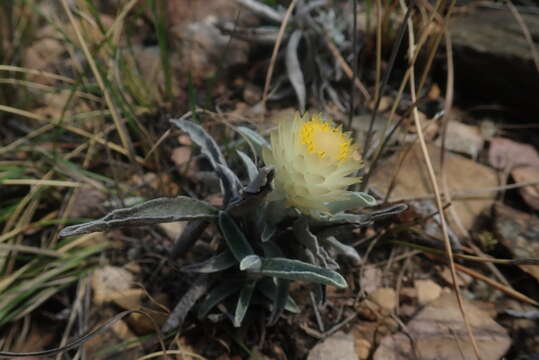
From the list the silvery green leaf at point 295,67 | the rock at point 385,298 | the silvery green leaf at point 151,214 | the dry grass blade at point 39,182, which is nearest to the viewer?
the silvery green leaf at point 151,214

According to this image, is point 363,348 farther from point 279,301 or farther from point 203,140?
point 203,140

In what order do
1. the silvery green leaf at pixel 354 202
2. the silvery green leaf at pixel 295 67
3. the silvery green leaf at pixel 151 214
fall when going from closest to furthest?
1. the silvery green leaf at pixel 151 214
2. the silvery green leaf at pixel 354 202
3. the silvery green leaf at pixel 295 67

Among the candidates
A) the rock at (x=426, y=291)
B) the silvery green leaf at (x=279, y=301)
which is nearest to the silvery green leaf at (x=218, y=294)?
the silvery green leaf at (x=279, y=301)

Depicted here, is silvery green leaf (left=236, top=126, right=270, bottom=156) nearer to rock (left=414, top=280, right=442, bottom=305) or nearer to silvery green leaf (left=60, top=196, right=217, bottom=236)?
silvery green leaf (left=60, top=196, right=217, bottom=236)

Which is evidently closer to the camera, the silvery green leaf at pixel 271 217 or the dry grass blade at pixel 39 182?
the silvery green leaf at pixel 271 217

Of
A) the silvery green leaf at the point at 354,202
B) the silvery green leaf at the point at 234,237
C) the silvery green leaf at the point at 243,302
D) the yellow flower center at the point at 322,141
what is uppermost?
the yellow flower center at the point at 322,141

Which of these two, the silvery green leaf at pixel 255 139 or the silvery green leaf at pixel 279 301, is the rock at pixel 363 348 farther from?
the silvery green leaf at pixel 255 139

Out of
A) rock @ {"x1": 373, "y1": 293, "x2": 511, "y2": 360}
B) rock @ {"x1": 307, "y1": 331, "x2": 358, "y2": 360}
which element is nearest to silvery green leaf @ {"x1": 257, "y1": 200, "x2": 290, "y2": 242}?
rock @ {"x1": 307, "y1": 331, "x2": 358, "y2": 360}
